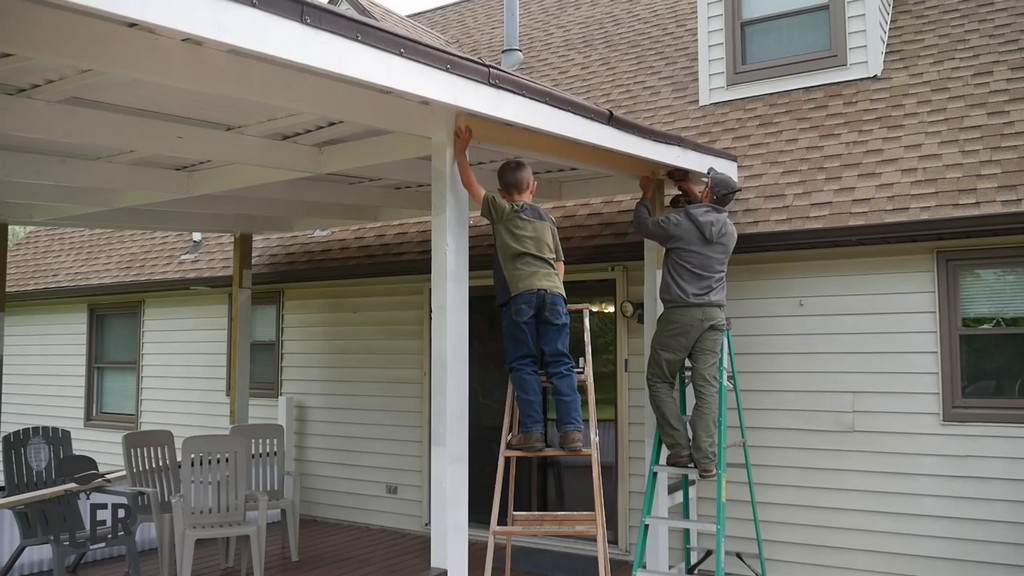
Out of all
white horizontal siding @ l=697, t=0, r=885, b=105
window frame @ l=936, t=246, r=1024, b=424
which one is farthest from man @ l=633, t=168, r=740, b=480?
white horizontal siding @ l=697, t=0, r=885, b=105

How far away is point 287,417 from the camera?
8508 mm

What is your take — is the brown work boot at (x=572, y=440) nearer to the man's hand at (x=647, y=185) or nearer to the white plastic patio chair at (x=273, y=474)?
the man's hand at (x=647, y=185)

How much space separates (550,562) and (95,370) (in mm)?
7155

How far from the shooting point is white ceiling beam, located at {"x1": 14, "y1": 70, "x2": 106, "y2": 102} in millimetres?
3520

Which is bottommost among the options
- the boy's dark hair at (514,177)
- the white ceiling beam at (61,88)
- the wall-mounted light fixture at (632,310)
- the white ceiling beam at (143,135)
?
the wall-mounted light fixture at (632,310)

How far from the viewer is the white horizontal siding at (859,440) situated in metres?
5.11

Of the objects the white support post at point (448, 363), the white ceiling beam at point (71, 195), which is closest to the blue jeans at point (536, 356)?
the white support post at point (448, 363)

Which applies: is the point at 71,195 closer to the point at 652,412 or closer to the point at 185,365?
the point at 185,365

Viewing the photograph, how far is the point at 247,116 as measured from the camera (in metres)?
4.20

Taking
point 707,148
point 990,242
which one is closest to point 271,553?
point 707,148

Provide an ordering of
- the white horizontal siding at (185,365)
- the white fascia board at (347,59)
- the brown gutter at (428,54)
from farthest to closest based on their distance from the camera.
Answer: the white horizontal siding at (185,365)
the brown gutter at (428,54)
the white fascia board at (347,59)

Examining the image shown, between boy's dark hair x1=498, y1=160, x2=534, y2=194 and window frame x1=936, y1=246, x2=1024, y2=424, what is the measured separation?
112 inches

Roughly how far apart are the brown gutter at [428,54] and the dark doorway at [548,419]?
2.23 metres

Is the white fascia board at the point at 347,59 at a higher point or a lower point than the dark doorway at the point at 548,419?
higher
